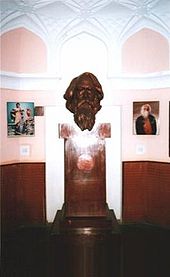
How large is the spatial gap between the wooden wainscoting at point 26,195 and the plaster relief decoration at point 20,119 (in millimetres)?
503

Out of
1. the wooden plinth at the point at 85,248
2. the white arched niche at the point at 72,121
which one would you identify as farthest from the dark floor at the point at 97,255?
the white arched niche at the point at 72,121

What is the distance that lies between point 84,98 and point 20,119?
56.4 inches

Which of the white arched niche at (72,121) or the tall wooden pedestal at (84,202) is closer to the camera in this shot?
the tall wooden pedestal at (84,202)

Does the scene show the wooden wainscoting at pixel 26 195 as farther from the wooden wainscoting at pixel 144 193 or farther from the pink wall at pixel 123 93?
the wooden wainscoting at pixel 144 193

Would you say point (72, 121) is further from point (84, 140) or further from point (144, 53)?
point (144, 53)

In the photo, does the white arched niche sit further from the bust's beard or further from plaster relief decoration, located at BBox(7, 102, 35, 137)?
the bust's beard

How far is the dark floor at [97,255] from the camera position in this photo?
303cm

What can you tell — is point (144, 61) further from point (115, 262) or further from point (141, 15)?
point (115, 262)

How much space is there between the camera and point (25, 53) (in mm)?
4281

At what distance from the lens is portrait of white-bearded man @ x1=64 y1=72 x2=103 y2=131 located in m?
3.25

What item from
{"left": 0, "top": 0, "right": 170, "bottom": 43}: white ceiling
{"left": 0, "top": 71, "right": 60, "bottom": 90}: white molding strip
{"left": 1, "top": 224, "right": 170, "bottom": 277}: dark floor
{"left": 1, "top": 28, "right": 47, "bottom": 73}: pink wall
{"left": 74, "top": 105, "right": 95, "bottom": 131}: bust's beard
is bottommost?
{"left": 1, "top": 224, "right": 170, "bottom": 277}: dark floor

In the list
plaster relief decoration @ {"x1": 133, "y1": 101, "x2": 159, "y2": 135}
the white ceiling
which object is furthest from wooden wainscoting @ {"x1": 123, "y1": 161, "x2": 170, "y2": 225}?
the white ceiling

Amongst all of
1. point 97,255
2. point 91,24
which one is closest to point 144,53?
point 91,24

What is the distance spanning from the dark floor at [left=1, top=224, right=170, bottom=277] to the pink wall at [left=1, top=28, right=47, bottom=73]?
8.20 feet
